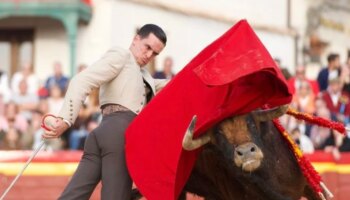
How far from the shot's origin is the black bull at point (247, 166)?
6762 mm

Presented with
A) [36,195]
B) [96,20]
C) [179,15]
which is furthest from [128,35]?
[36,195]

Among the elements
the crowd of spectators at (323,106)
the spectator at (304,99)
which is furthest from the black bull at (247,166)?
the spectator at (304,99)

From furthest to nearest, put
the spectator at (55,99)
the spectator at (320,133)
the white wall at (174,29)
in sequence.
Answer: the white wall at (174,29) → the spectator at (55,99) → the spectator at (320,133)

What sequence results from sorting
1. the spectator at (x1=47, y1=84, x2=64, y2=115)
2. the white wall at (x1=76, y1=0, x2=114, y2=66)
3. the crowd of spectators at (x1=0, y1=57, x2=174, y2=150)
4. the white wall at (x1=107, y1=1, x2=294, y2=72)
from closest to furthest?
the crowd of spectators at (x1=0, y1=57, x2=174, y2=150) < the spectator at (x1=47, y1=84, x2=64, y2=115) < the white wall at (x1=76, y1=0, x2=114, y2=66) < the white wall at (x1=107, y1=1, x2=294, y2=72)

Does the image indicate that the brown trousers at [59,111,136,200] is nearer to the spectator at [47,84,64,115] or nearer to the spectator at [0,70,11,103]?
the spectator at [47,84,64,115]

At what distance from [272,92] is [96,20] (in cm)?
1174

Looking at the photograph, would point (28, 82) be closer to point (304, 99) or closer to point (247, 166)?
point (304, 99)

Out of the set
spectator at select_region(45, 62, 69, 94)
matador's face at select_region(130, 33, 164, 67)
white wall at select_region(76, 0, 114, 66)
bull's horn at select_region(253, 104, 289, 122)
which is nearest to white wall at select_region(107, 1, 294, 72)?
white wall at select_region(76, 0, 114, 66)

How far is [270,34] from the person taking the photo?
2416 cm

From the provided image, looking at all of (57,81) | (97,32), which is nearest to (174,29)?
(97,32)

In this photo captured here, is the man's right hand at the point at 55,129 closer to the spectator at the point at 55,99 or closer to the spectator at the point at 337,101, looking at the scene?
the spectator at the point at 337,101

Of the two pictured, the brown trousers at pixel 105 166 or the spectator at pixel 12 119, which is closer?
the brown trousers at pixel 105 166

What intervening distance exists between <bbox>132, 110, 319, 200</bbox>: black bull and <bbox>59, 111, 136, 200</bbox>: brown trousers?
1.82 ft

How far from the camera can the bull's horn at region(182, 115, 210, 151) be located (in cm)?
686
